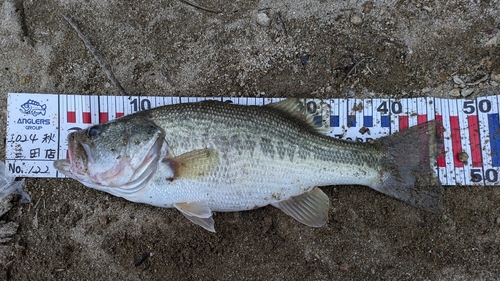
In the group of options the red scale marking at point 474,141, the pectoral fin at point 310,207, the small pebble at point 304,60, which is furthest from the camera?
the small pebble at point 304,60

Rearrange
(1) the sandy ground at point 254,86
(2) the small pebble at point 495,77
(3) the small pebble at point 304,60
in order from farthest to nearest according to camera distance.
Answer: (3) the small pebble at point 304,60 → (2) the small pebble at point 495,77 → (1) the sandy ground at point 254,86

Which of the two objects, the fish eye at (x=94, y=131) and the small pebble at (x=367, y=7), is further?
the small pebble at (x=367, y=7)

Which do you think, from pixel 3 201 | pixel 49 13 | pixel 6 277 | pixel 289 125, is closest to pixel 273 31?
pixel 289 125

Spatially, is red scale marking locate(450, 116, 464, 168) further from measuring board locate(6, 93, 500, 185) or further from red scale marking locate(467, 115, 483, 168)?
red scale marking locate(467, 115, 483, 168)

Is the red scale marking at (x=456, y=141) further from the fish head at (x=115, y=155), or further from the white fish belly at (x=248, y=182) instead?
the fish head at (x=115, y=155)

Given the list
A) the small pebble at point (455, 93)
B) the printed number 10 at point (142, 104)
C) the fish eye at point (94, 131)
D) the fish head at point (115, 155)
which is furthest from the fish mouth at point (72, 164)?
the small pebble at point (455, 93)

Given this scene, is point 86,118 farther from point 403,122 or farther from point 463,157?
point 463,157

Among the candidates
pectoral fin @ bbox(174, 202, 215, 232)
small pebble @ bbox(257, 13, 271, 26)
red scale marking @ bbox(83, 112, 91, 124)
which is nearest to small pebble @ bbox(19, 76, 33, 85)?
red scale marking @ bbox(83, 112, 91, 124)
